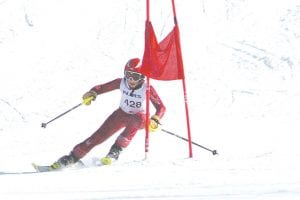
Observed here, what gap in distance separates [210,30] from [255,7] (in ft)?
4.32

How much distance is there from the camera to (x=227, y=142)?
26.9ft

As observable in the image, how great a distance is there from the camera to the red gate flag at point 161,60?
6617 mm

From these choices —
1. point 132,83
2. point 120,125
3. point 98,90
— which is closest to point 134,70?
point 132,83

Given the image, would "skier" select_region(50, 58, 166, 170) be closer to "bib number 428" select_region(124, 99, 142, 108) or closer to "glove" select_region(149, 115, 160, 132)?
"bib number 428" select_region(124, 99, 142, 108)

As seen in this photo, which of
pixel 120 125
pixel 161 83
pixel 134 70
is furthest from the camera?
pixel 161 83

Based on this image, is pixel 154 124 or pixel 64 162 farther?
pixel 64 162

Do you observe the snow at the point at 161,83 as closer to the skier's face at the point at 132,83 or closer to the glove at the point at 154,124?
the glove at the point at 154,124

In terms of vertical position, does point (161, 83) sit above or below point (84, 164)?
above

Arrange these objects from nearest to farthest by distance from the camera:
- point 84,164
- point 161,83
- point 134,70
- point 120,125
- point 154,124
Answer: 1. point 154,124
2. point 134,70
3. point 84,164
4. point 120,125
5. point 161,83

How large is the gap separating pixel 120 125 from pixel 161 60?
1.08m

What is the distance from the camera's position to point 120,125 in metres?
7.13

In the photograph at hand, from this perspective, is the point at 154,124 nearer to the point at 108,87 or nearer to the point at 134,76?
the point at 134,76

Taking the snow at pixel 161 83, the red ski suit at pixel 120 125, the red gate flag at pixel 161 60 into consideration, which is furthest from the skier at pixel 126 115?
the snow at pixel 161 83

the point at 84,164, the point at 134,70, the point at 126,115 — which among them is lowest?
the point at 84,164
